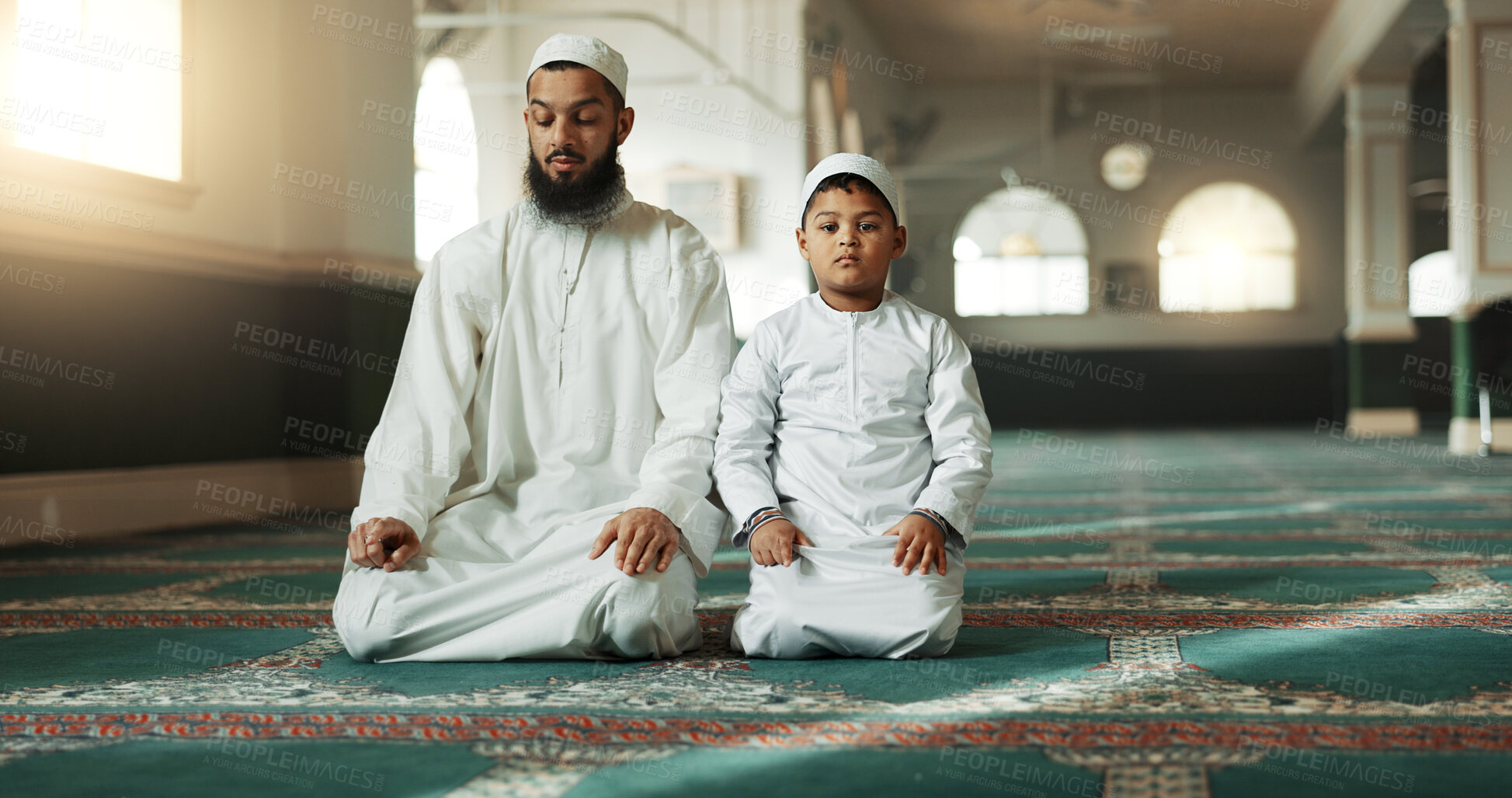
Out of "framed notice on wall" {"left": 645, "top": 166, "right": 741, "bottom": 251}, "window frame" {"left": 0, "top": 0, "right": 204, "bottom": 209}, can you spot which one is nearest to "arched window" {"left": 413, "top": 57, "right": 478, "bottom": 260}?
"framed notice on wall" {"left": 645, "top": 166, "right": 741, "bottom": 251}

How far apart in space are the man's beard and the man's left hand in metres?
0.57

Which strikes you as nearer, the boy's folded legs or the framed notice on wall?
the boy's folded legs

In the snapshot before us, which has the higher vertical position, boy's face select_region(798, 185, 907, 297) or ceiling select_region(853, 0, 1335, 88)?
ceiling select_region(853, 0, 1335, 88)

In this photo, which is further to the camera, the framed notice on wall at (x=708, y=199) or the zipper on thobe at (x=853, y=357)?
the framed notice on wall at (x=708, y=199)

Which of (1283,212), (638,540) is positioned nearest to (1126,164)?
(1283,212)

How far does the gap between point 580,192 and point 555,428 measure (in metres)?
0.40

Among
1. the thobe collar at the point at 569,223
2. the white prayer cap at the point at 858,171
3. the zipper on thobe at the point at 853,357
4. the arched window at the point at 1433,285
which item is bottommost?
the zipper on thobe at the point at 853,357

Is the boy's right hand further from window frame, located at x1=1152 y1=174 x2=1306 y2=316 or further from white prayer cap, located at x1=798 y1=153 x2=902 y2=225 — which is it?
window frame, located at x1=1152 y1=174 x2=1306 y2=316

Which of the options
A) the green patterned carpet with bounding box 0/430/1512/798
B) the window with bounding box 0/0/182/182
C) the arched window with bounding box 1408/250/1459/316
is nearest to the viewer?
the green patterned carpet with bounding box 0/430/1512/798

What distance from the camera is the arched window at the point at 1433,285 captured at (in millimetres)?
13039

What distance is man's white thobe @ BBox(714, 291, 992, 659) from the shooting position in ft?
6.19

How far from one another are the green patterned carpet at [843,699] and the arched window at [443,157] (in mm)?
5180

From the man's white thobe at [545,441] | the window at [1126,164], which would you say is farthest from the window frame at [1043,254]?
the man's white thobe at [545,441]

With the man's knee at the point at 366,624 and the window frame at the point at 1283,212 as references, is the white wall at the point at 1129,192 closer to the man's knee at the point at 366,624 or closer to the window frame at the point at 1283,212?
the window frame at the point at 1283,212
